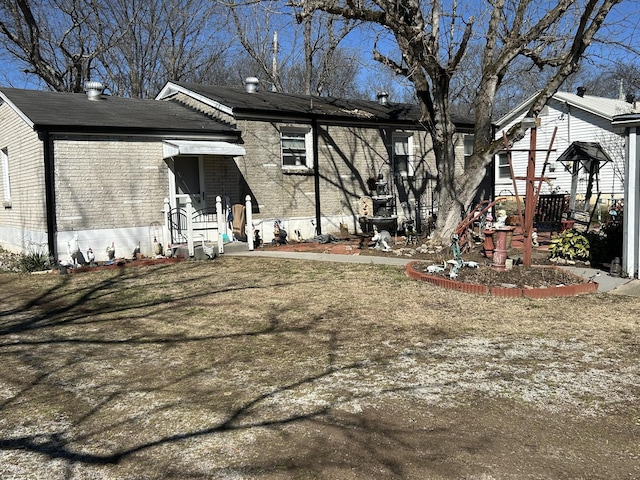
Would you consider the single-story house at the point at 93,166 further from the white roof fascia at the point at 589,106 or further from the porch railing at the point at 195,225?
the white roof fascia at the point at 589,106

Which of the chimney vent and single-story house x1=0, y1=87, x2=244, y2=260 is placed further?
the chimney vent

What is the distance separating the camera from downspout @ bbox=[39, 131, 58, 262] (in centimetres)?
1194

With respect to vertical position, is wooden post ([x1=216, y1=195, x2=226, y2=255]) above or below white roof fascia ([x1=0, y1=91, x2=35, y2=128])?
below

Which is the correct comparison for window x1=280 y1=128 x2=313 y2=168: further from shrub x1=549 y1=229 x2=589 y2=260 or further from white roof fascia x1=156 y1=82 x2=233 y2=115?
shrub x1=549 y1=229 x2=589 y2=260

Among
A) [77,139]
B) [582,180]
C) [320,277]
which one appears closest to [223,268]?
[320,277]

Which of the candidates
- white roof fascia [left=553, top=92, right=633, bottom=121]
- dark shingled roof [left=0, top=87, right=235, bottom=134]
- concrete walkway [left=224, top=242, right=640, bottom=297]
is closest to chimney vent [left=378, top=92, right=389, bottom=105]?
dark shingled roof [left=0, top=87, right=235, bottom=134]

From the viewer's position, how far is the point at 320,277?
31.7ft

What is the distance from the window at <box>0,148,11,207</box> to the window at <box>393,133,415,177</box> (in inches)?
440

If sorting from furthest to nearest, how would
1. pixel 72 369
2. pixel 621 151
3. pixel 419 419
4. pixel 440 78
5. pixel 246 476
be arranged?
pixel 621 151
pixel 440 78
pixel 72 369
pixel 419 419
pixel 246 476

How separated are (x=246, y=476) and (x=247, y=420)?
30.0 inches

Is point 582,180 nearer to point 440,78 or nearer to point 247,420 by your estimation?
point 440,78

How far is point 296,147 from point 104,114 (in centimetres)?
513

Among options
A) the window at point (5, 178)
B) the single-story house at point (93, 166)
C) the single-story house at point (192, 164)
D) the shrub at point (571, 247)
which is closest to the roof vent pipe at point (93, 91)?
the single-story house at point (192, 164)

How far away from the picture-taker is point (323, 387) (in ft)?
14.6
